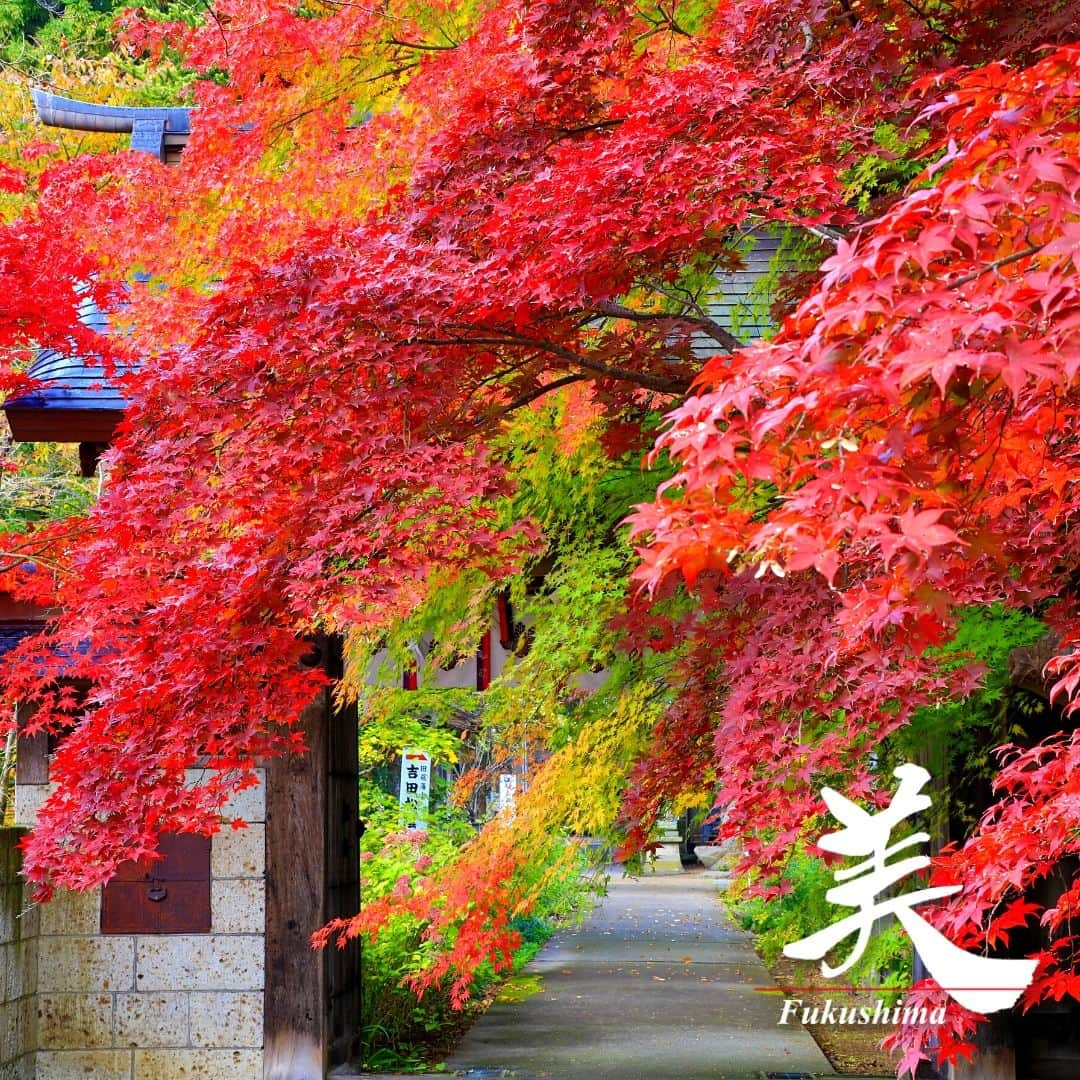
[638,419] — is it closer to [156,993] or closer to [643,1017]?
[156,993]

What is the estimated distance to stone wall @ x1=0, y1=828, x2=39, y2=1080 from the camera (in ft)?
22.4

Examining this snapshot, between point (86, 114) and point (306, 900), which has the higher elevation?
point (86, 114)

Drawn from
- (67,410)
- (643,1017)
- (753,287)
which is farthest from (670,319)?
(643,1017)

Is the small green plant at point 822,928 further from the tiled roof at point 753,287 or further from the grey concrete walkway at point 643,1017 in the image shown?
the tiled roof at point 753,287

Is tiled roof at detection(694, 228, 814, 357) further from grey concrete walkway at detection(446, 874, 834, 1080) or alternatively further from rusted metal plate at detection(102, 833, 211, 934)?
grey concrete walkway at detection(446, 874, 834, 1080)

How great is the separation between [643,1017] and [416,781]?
15.2 ft

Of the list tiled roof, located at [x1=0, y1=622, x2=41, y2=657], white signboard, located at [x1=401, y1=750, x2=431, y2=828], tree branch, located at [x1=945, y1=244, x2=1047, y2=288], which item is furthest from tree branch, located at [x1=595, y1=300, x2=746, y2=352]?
white signboard, located at [x1=401, y1=750, x2=431, y2=828]

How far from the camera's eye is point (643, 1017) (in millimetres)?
9445

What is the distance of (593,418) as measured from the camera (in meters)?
6.94

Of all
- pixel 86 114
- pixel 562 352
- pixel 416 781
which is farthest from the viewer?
pixel 416 781

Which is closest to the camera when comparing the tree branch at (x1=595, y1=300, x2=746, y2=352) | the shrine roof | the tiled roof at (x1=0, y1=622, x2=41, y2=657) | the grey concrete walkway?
the tree branch at (x1=595, y1=300, x2=746, y2=352)

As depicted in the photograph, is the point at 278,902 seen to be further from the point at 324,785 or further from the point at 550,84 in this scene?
the point at 550,84

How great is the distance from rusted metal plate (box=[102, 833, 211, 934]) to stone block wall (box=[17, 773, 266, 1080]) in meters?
0.05

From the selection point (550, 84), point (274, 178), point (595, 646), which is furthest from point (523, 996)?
point (550, 84)
